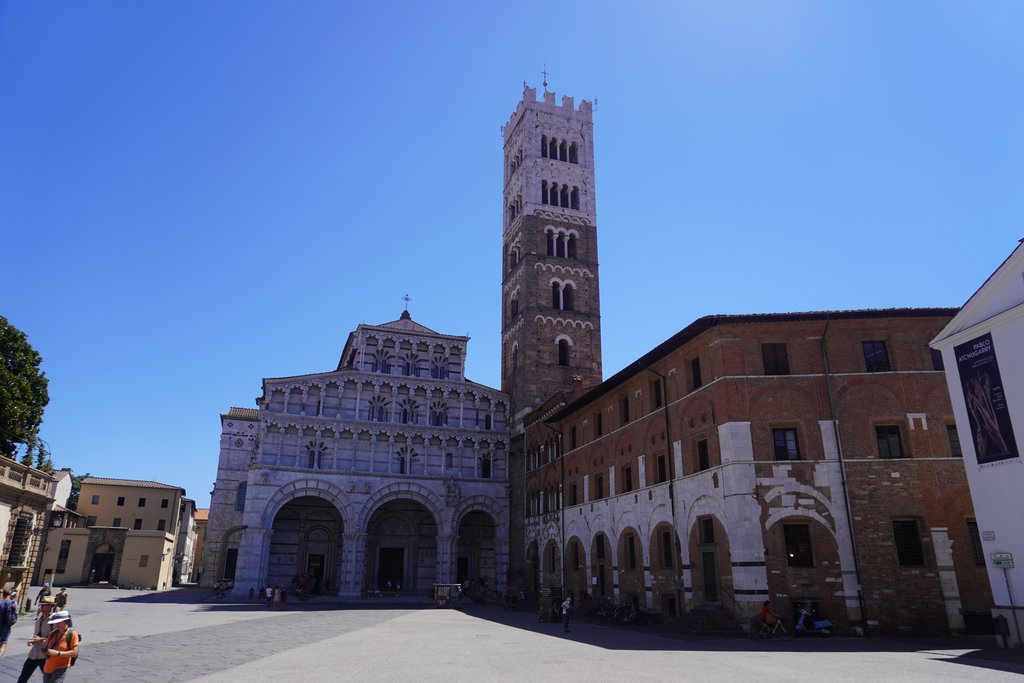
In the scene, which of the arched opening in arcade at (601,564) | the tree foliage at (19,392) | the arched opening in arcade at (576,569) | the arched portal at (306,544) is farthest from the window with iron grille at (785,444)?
the tree foliage at (19,392)

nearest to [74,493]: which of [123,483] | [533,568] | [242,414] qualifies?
[123,483]

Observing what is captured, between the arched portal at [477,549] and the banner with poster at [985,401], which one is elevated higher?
the banner with poster at [985,401]

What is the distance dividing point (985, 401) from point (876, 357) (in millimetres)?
5202

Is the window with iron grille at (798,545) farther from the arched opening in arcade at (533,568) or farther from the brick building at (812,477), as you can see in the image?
the arched opening in arcade at (533,568)

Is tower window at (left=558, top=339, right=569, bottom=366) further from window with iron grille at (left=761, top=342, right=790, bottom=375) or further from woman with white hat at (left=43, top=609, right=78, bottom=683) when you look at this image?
woman with white hat at (left=43, top=609, right=78, bottom=683)

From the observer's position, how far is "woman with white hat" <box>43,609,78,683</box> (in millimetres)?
9492

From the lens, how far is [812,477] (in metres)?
23.9

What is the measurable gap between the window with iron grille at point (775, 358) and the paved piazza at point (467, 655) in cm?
953

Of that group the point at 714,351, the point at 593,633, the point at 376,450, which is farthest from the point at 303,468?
the point at 714,351

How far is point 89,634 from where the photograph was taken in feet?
67.3

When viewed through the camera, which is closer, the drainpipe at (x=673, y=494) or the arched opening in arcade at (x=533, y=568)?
the drainpipe at (x=673, y=494)

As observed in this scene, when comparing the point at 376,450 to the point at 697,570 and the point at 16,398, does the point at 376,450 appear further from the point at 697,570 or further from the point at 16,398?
the point at 697,570

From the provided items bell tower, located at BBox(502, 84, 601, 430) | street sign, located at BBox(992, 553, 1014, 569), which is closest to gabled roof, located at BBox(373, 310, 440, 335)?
bell tower, located at BBox(502, 84, 601, 430)

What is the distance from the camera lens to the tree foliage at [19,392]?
3678 cm
